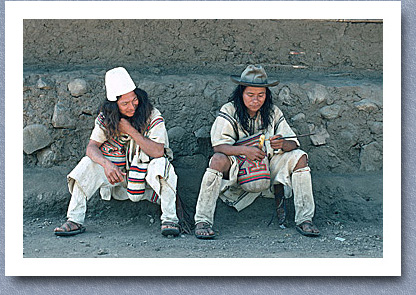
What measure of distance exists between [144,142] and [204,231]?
77 centimetres

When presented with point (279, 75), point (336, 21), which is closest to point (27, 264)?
point (279, 75)

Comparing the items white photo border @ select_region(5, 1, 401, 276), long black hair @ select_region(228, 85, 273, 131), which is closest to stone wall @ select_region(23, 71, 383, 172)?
long black hair @ select_region(228, 85, 273, 131)

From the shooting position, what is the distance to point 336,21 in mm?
6246

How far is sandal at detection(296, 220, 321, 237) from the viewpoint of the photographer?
5465mm

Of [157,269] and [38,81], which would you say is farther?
[38,81]

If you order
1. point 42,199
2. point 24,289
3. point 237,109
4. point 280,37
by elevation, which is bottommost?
point 24,289

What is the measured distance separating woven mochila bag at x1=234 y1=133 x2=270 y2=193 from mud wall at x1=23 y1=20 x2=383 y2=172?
61cm

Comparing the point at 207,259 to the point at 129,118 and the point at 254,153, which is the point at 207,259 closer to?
the point at 254,153

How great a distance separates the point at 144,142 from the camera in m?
5.43

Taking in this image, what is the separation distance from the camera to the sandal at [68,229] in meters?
5.41

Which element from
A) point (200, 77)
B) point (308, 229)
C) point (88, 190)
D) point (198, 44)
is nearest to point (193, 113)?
point (200, 77)

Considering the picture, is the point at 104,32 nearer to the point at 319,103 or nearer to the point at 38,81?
the point at 38,81

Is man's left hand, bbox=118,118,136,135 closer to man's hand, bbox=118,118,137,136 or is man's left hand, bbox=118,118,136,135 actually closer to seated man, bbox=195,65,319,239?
man's hand, bbox=118,118,137,136

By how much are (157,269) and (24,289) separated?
33.8 inches
